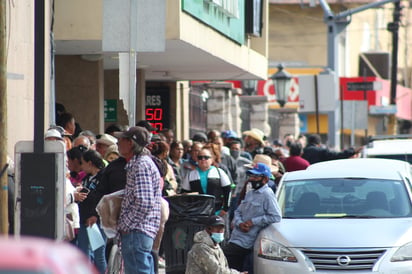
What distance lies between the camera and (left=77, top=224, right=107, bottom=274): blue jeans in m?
11.5

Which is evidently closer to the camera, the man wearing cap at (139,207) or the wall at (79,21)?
the man wearing cap at (139,207)

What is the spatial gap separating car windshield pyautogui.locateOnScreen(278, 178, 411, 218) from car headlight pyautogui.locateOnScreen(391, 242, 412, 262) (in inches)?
39.6

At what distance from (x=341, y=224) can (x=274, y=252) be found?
2.53ft

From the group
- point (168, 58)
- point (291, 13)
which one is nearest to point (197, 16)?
point (168, 58)

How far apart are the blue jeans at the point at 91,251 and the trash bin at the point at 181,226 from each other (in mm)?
1076

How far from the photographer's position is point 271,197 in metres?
12.4

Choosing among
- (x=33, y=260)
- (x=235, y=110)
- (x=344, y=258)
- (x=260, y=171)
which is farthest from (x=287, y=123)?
(x=33, y=260)

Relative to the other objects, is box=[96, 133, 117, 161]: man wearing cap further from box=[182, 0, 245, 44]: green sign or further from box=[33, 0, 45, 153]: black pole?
box=[33, 0, 45, 153]: black pole

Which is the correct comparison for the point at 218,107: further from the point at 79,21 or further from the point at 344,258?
the point at 344,258

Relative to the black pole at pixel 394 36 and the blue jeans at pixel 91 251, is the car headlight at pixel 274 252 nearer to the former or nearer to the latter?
the blue jeans at pixel 91 251

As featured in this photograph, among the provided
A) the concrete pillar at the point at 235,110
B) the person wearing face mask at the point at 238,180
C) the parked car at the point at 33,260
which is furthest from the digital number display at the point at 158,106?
the parked car at the point at 33,260

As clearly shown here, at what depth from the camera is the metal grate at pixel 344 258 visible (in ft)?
36.7

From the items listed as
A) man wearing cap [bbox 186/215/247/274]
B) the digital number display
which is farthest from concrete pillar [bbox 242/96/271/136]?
man wearing cap [bbox 186/215/247/274]

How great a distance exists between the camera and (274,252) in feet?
38.1
